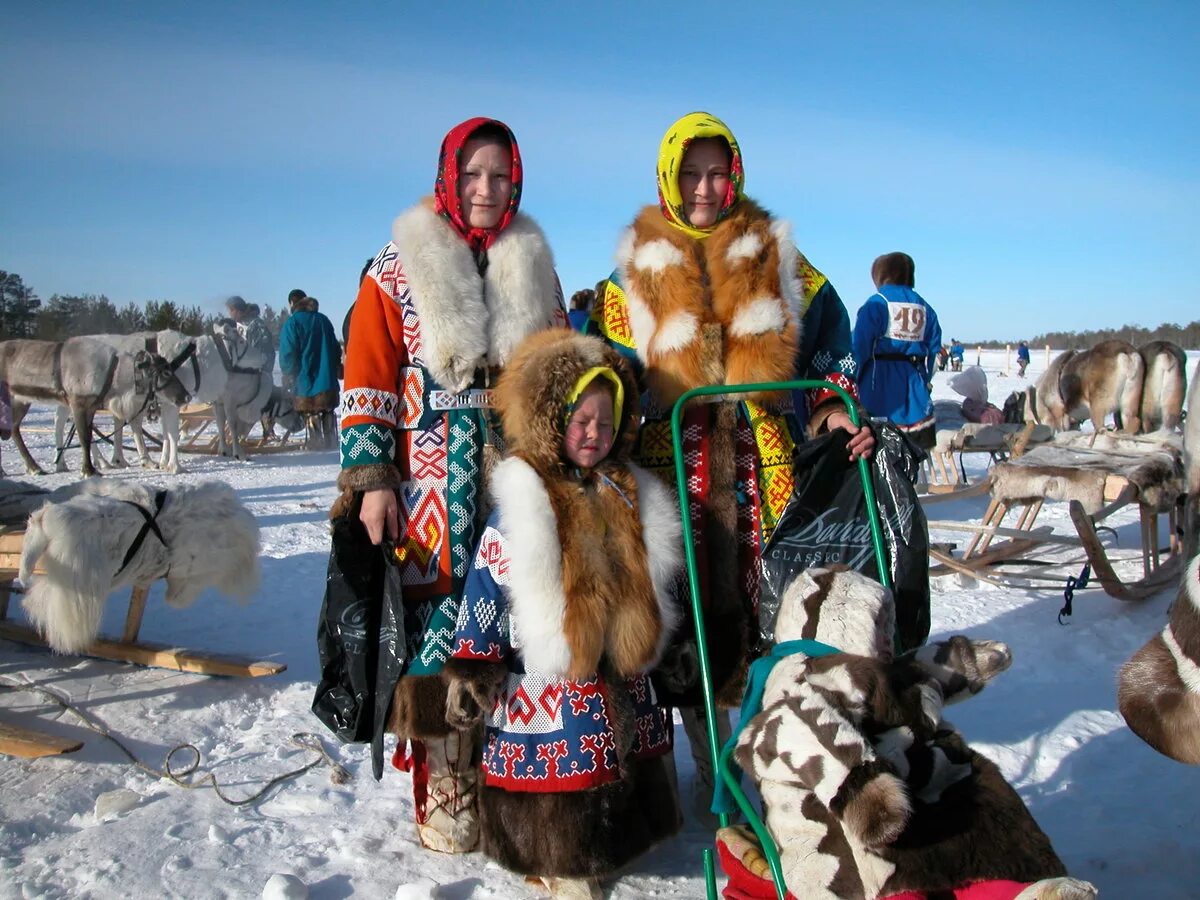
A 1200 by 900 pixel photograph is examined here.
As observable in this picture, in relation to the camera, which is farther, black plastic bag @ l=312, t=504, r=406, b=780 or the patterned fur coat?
black plastic bag @ l=312, t=504, r=406, b=780

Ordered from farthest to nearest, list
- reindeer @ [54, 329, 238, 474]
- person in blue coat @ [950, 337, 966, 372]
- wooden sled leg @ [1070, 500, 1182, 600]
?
person in blue coat @ [950, 337, 966, 372] → reindeer @ [54, 329, 238, 474] → wooden sled leg @ [1070, 500, 1182, 600]

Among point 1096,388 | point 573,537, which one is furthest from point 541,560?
point 1096,388

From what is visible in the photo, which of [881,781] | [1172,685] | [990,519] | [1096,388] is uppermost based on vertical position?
[1096,388]

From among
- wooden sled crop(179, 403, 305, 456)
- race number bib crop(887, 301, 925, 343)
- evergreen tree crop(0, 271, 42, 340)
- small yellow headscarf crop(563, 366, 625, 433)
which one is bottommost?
wooden sled crop(179, 403, 305, 456)

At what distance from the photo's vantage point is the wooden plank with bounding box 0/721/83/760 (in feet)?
9.54

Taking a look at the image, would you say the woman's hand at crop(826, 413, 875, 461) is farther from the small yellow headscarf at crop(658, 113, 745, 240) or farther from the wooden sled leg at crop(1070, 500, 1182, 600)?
the wooden sled leg at crop(1070, 500, 1182, 600)

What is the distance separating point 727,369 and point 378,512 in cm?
106

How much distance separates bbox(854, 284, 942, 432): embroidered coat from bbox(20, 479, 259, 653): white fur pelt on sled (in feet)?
15.0

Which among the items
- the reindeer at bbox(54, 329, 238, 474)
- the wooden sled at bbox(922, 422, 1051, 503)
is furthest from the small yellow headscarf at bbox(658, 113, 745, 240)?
the reindeer at bbox(54, 329, 238, 474)

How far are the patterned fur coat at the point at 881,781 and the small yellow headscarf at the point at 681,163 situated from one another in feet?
4.44

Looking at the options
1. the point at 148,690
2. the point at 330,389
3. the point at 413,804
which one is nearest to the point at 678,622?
the point at 413,804

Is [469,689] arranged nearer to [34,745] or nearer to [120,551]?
[34,745]

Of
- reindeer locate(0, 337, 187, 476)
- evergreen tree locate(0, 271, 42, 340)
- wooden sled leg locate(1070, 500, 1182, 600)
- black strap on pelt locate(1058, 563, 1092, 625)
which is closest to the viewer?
black strap on pelt locate(1058, 563, 1092, 625)

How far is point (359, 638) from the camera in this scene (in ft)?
8.23
